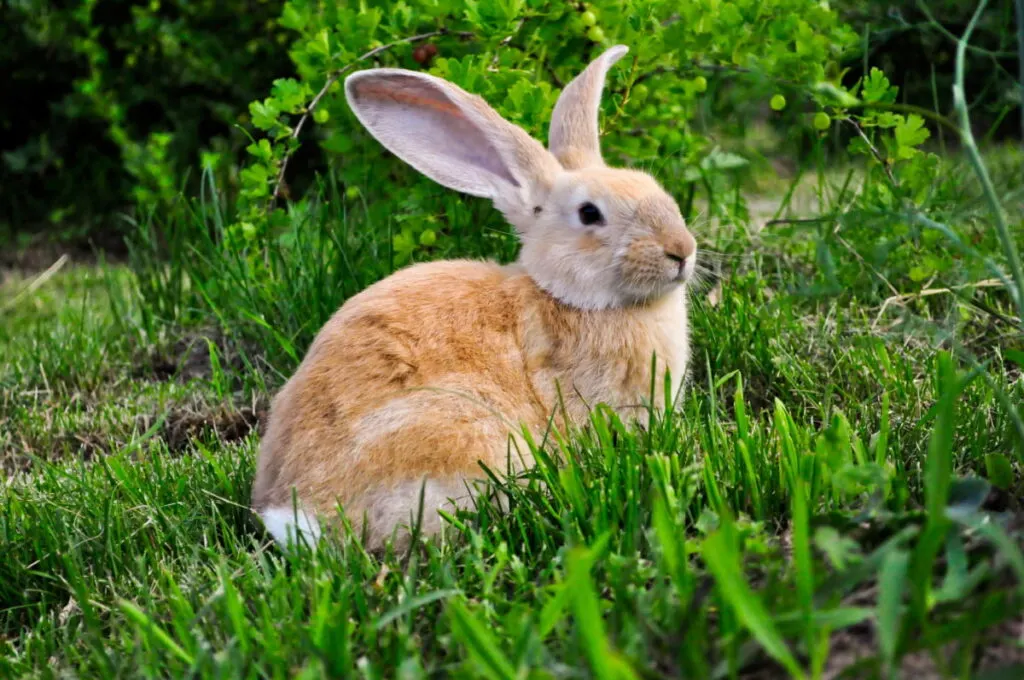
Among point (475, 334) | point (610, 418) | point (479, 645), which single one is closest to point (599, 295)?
point (475, 334)

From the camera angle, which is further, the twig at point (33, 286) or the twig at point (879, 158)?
the twig at point (33, 286)

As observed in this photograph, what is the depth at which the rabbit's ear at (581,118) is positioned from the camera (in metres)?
3.20

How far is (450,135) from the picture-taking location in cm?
314

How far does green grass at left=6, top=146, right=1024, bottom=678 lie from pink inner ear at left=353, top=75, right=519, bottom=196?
0.46m

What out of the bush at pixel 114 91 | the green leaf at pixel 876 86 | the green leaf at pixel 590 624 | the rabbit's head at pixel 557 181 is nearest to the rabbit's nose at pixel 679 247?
the rabbit's head at pixel 557 181

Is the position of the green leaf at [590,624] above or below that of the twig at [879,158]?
below

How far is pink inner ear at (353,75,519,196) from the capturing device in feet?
10.1

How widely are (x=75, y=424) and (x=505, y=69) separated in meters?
1.69

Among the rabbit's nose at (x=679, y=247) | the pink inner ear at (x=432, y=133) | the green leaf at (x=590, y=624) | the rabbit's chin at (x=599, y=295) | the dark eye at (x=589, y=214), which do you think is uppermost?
the pink inner ear at (x=432, y=133)

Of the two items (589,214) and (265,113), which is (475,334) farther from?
(265,113)

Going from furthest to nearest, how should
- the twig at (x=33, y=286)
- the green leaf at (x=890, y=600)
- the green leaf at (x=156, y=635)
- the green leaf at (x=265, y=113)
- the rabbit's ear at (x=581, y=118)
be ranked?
the twig at (x=33, y=286) < the green leaf at (x=265, y=113) < the rabbit's ear at (x=581, y=118) < the green leaf at (x=156, y=635) < the green leaf at (x=890, y=600)

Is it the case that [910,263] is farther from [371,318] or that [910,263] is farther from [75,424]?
[75,424]

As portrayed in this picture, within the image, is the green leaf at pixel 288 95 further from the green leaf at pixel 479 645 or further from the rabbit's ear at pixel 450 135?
the green leaf at pixel 479 645

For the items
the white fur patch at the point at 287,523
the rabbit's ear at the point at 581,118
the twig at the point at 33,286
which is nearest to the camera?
the white fur patch at the point at 287,523
